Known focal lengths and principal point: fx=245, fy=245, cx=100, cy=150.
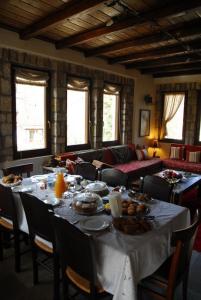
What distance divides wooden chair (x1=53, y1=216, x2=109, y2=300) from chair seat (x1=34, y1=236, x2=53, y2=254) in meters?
0.30

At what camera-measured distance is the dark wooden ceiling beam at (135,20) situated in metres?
2.59

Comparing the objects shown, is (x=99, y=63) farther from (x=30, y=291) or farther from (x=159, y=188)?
(x=30, y=291)

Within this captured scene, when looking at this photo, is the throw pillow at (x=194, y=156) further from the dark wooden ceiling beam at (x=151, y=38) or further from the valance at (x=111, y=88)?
the dark wooden ceiling beam at (x=151, y=38)

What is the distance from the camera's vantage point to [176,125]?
6668 millimetres

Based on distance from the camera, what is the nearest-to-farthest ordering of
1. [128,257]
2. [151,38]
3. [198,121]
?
1. [128,257]
2. [151,38]
3. [198,121]

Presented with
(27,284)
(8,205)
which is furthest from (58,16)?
(27,284)

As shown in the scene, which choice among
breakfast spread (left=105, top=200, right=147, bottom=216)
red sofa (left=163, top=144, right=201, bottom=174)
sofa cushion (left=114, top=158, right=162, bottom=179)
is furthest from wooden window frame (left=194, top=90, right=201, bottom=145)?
breakfast spread (left=105, top=200, right=147, bottom=216)

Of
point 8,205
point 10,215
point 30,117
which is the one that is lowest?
point 10,215

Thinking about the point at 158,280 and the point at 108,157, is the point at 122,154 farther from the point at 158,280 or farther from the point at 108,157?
the point at 158,280

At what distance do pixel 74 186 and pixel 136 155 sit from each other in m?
3.57

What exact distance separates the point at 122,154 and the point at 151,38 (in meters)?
2.54

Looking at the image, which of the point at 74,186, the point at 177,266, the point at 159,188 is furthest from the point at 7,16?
the point at 177,266

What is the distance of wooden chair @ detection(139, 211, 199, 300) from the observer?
1.46 meters

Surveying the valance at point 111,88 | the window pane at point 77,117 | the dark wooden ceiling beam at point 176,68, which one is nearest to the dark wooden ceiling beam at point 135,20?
the window pane at point 77,117
